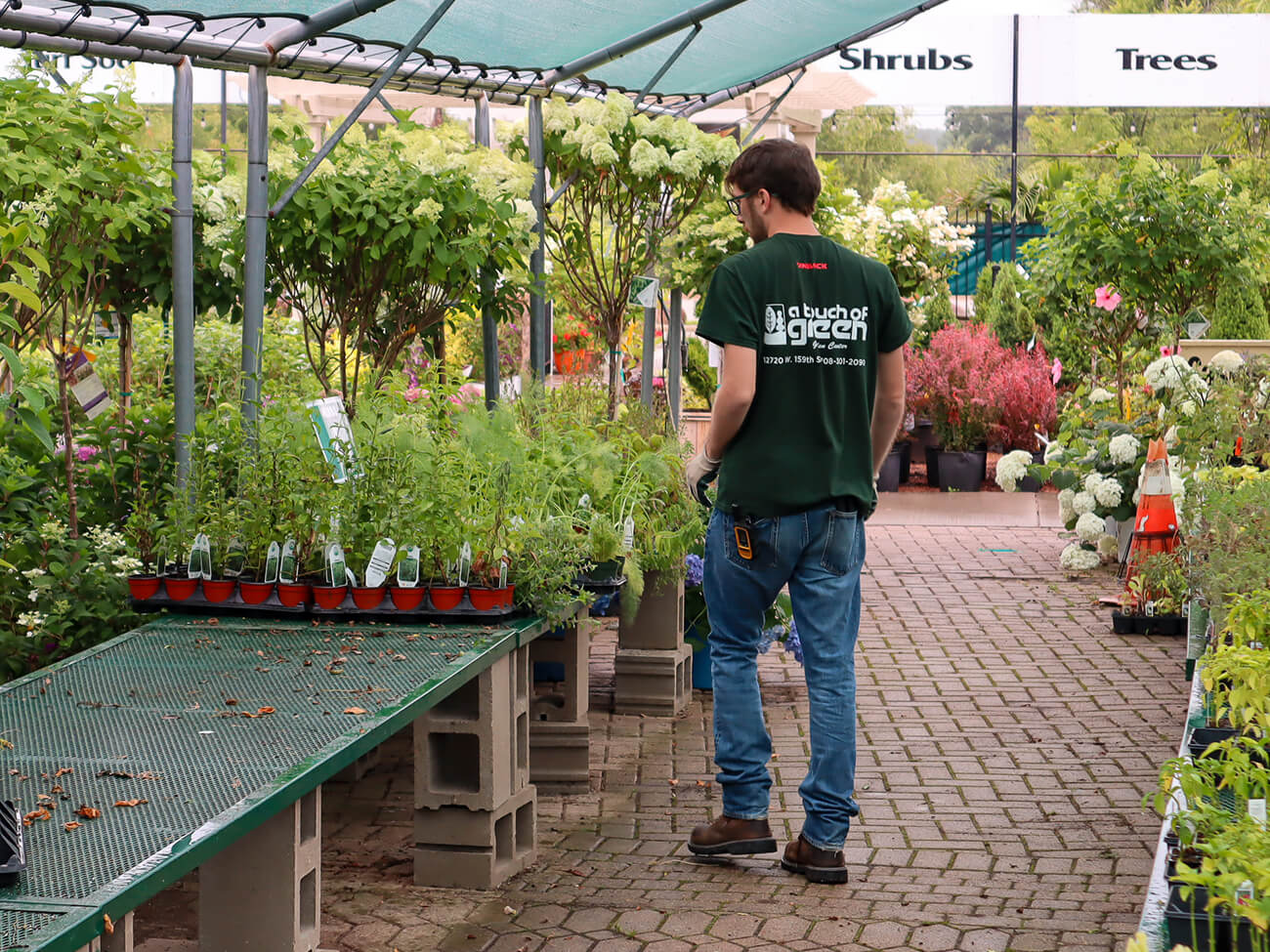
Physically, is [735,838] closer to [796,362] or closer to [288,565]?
[796,362]

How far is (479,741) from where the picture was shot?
12.9 feet

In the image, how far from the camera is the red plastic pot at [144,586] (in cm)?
421

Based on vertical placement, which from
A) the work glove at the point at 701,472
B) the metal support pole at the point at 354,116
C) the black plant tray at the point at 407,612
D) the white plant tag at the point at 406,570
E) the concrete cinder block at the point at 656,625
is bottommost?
the concrete cinder block at the point at 656,625

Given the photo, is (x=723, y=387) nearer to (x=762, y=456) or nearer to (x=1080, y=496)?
(x=762, y=456)

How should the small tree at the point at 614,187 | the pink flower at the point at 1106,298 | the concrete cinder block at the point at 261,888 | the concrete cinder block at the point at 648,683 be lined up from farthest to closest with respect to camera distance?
the pink flower at the point at 1106,298 < the small tree at the point at 614,187 < the concrete cinder block at the point at 648,683 < the concrete cinder block at the point at 261,888

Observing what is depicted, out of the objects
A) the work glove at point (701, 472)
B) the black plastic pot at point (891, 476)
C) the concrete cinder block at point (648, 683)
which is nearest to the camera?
the work glove at point (701, 472)

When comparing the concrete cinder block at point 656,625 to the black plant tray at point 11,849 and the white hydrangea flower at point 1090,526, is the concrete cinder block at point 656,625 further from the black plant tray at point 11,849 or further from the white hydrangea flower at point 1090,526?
the white hydrangea flower at point 1090,526

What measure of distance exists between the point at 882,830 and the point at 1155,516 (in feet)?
11.3

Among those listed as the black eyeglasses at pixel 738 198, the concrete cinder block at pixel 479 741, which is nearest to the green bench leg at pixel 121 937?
the concrete cinder block at pixel 479 741

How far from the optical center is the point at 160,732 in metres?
3.15

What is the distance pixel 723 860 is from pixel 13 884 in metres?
2.20

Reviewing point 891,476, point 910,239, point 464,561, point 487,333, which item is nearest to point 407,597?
point 464,561

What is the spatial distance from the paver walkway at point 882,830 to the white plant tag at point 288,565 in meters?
→ 0.77

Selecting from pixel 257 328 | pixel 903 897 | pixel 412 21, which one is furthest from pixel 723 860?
pixel 412 21
